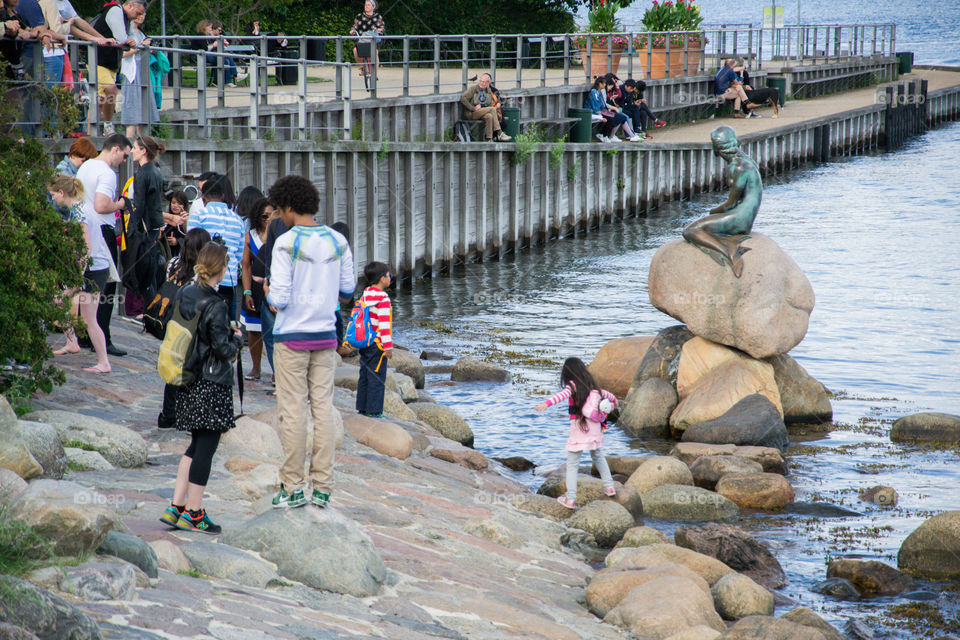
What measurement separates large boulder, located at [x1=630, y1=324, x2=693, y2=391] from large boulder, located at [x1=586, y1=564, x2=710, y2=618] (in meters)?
7.02

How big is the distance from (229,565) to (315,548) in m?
0.57

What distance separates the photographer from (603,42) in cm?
3731

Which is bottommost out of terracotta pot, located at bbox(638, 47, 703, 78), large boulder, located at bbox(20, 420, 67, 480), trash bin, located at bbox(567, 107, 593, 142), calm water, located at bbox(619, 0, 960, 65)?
large boulder, located at bbox(20, 420, 67, 480)

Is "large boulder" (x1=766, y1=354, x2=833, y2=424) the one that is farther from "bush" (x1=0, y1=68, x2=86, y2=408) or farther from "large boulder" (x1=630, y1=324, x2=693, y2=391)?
"bush" (x1=0, y1=68, x2=86, y2=408)

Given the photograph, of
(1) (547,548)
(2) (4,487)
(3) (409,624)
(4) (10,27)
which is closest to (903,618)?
(1) (547,548)

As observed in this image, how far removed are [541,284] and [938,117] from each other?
41608 millimetres

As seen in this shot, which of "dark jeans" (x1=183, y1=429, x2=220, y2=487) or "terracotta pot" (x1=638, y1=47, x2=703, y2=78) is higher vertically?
"terracotta pot" (x1=638, y1=47, x2=703, y2=78)

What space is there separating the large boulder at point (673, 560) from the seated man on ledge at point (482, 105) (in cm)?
1954

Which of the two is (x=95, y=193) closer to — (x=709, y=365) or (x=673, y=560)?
(x=673, y=560)

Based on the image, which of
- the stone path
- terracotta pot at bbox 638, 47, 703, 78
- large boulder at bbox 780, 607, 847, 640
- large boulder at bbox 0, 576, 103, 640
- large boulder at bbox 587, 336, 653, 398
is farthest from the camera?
terracotta pot at bbox 638, 47, 703, 78

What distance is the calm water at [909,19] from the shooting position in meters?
116

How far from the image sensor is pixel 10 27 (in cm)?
1296

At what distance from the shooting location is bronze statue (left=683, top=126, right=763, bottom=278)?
579 inches

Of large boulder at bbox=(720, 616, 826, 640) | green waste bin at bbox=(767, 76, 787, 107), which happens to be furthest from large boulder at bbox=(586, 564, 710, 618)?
green waste bin at bbox=(767, 76, 787, 107)
